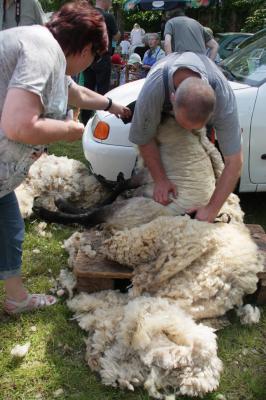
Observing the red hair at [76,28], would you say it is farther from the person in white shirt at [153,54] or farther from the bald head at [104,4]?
the person in white shirt at [153,54]

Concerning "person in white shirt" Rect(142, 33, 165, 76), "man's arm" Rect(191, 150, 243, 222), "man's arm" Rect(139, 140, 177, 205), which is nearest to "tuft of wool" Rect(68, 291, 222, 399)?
"man's arm" Rect(191, 150, 243, 222)

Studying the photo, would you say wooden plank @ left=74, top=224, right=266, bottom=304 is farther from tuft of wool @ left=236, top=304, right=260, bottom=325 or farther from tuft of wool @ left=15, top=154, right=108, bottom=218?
tuft of wool @ left=15, top=154, right=108, bottom=218

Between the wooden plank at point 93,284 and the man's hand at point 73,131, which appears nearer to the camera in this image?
the man's hand at point 73,131

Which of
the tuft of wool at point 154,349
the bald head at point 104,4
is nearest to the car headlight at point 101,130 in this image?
the tuft of wool at point 154,349

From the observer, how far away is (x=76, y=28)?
2129 mm

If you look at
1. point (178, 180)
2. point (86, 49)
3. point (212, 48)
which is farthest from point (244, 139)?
point (212, 48)

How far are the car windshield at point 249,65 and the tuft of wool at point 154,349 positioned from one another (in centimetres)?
238

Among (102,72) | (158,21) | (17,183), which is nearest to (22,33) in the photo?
(17,183)

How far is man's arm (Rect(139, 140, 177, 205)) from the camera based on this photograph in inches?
121

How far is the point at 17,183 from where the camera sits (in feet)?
7.47

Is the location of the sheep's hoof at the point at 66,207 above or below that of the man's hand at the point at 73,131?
below

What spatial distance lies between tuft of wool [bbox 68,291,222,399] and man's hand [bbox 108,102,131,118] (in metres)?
1.48

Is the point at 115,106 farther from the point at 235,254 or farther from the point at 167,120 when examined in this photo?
the point at 235,254

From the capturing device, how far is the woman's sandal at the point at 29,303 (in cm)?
275
